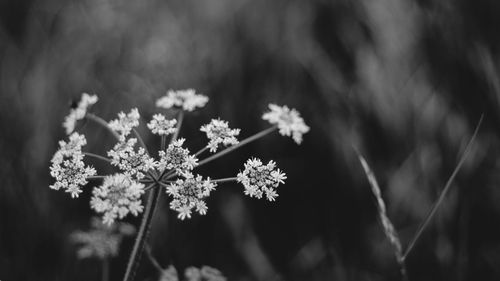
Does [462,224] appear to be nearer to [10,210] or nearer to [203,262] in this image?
[203,262]

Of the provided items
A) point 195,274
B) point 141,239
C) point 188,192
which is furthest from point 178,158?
point 195,274

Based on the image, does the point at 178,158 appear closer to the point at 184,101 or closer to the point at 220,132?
the point at 220,132

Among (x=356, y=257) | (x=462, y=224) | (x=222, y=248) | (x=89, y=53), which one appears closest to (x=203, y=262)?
(x=222, y=248)

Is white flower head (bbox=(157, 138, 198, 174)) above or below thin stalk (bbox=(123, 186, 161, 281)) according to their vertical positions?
above

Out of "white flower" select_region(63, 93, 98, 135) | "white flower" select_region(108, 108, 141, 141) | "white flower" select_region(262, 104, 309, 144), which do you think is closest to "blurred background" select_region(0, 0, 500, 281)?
"white flower" select_region(262, 104, 309, 144)

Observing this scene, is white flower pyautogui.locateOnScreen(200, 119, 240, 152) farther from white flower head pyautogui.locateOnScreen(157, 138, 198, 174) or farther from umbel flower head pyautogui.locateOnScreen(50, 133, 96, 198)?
umbel flower head pyautogui.locateOnScreen(50, 133, 96, 198)
